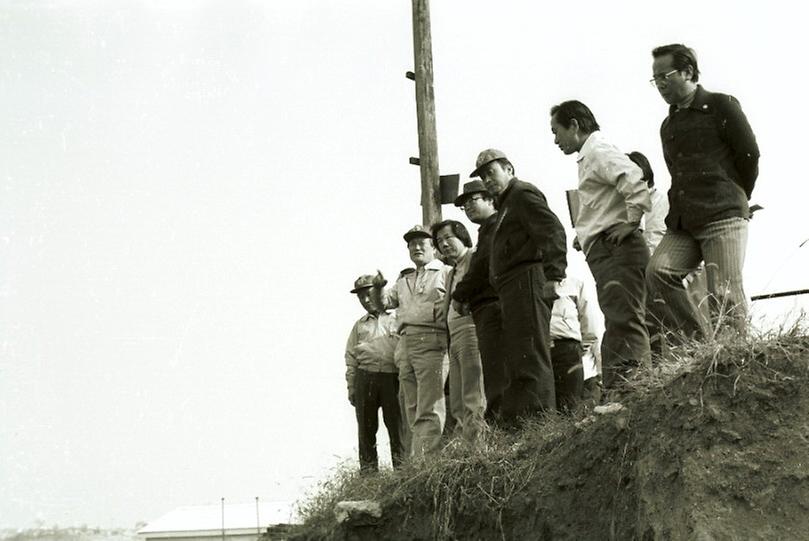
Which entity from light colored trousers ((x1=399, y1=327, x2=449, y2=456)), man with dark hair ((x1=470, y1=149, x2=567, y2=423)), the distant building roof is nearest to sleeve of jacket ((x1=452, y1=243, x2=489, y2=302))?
man with dark hair ((x1=470, y1=149, x2=567, y2=423))

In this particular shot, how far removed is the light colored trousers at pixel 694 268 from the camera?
5.49 meters

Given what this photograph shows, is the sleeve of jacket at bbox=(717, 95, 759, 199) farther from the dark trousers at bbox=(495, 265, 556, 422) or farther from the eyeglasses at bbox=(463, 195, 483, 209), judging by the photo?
the eyeglasses at bbox=(463, 195, 483, 209)

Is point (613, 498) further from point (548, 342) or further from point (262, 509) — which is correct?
point (262, 509)

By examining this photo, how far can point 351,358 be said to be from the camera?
10.6 metres

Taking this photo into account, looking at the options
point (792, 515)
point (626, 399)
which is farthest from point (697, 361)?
point (792, 515)

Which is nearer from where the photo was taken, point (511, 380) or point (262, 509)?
point (511, 380)

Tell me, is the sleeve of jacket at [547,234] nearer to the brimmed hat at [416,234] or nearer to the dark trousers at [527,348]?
the dark trousers at [527,348]

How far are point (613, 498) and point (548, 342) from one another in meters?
1.48

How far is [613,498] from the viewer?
536 centimetres

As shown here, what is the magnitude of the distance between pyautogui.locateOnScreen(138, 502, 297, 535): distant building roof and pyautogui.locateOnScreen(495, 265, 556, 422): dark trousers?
10.2m

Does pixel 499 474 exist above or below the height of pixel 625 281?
below

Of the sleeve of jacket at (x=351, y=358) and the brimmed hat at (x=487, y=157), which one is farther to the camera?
the sleeve of jacket at (x=351, y=358)

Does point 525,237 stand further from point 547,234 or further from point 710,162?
point 710,162

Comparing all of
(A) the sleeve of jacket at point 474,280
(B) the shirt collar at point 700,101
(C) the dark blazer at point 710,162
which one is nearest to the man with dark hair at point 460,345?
(A) the sleeve of jacket at point 474,280
